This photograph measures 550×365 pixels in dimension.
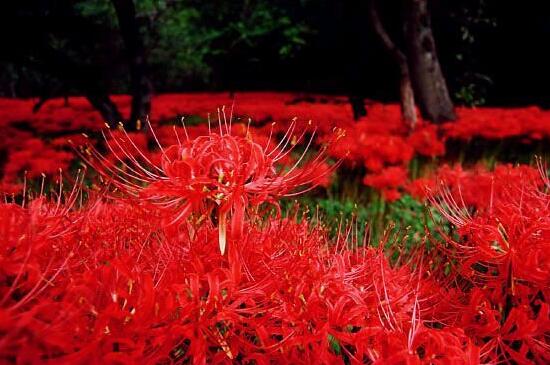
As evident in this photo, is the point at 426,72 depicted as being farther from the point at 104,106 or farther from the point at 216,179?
the point at 216,179

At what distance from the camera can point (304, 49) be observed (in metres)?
19.0

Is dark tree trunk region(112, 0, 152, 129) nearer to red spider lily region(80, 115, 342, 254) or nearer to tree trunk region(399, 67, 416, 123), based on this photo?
tree trunk region(399, 67, 416, 123)

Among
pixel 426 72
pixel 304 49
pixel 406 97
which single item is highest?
pixel 304 49

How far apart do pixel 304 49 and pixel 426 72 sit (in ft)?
37.9

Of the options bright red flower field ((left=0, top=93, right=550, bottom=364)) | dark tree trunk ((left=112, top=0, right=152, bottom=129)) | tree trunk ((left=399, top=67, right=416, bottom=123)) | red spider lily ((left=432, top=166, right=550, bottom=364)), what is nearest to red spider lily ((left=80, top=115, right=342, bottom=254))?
bright red flower field ((left=0, top=93, right=550, bottom=364))

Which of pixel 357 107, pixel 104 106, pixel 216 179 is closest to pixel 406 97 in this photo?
pixel 357 107

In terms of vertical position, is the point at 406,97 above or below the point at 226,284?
above

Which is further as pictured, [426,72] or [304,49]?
[304,49]

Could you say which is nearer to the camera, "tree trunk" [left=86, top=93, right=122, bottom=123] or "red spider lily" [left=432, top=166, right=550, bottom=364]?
"red spider lily" [left=432, top=166, right=550, bottom=364]

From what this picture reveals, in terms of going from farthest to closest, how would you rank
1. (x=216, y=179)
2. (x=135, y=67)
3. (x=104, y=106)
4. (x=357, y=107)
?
(x=357, y=107) → (x=135, y=67) → (x=104, y=106) → (x=216, y=179)

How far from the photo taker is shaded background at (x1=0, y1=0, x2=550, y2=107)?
12.7 metres

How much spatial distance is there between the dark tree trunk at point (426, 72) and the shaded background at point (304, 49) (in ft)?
2.79

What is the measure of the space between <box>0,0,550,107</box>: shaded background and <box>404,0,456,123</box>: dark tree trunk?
2.79ft

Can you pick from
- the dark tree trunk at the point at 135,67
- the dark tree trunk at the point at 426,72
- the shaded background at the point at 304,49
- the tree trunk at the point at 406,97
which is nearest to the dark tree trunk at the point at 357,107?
the shaded background at the point at 304,49
